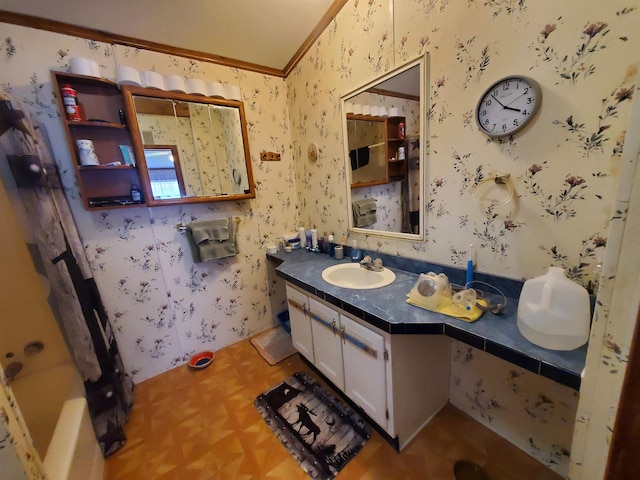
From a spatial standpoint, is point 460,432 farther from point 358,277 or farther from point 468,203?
point 468,203

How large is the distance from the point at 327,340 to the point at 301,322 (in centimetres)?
29

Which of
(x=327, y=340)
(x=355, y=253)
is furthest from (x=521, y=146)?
(x=327, y=340)

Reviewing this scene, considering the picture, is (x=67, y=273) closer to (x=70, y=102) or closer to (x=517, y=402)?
(x=70, y=102)

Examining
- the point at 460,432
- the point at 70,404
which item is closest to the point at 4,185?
the point at 70,404

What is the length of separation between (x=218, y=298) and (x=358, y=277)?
1.28 meters

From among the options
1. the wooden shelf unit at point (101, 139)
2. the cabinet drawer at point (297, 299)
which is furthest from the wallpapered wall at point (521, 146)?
the wooden shelf unit at point (101, 139)

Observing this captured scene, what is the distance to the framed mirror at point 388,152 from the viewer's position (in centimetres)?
128

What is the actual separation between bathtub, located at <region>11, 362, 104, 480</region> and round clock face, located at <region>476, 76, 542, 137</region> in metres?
2.20

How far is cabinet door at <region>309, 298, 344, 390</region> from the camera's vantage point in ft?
4.43

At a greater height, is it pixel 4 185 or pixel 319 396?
pixel 4 185

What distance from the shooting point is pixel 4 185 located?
4.24 ft

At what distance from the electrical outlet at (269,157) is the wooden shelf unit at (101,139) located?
94cm

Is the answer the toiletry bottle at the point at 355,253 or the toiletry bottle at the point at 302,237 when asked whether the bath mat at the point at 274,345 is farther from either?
the toiletry bottle at the point at 355,253

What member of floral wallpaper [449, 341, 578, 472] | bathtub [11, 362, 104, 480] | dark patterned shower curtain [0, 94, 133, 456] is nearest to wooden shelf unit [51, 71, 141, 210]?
dark patterned shower curtain [0, 94, 133, 456]
